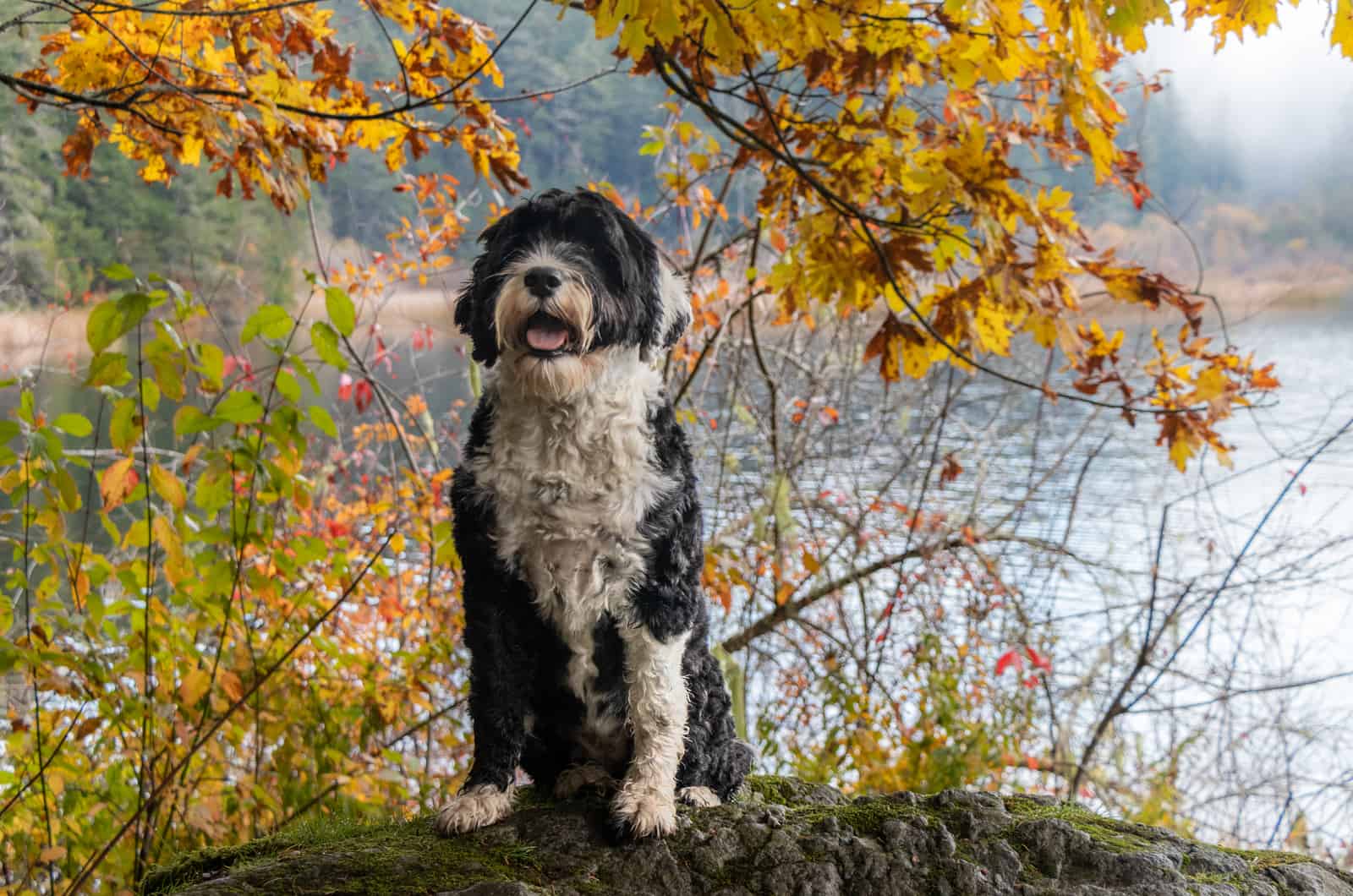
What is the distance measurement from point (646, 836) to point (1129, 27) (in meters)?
2.08

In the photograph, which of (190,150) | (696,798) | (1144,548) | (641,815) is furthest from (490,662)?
(1144,548)

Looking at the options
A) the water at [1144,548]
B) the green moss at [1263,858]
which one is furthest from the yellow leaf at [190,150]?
the green moss at [1263,858]

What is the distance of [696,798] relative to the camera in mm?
2551

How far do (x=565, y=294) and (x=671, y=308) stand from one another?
1.18 ft

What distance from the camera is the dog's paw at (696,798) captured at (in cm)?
254

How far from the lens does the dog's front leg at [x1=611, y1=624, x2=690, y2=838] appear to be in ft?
7.71

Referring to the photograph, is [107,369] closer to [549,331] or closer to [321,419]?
[321,419]

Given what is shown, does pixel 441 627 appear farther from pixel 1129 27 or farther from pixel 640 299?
pixel 1129 27

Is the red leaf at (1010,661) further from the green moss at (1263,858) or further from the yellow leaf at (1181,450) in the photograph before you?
the green moss at (1263,858)

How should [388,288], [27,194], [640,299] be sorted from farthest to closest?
[27,194] < [388,288] < [640,299]

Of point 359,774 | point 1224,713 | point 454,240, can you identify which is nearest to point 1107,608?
point 1224,713

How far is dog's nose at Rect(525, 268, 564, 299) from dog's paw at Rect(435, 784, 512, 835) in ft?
3.81

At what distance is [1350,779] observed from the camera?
6105 mm

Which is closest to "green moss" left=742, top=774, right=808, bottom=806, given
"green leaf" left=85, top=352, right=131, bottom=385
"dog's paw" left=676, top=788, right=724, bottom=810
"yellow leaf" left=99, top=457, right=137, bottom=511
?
"dog's paw" left=676, top=788, right=724, bottom=810
